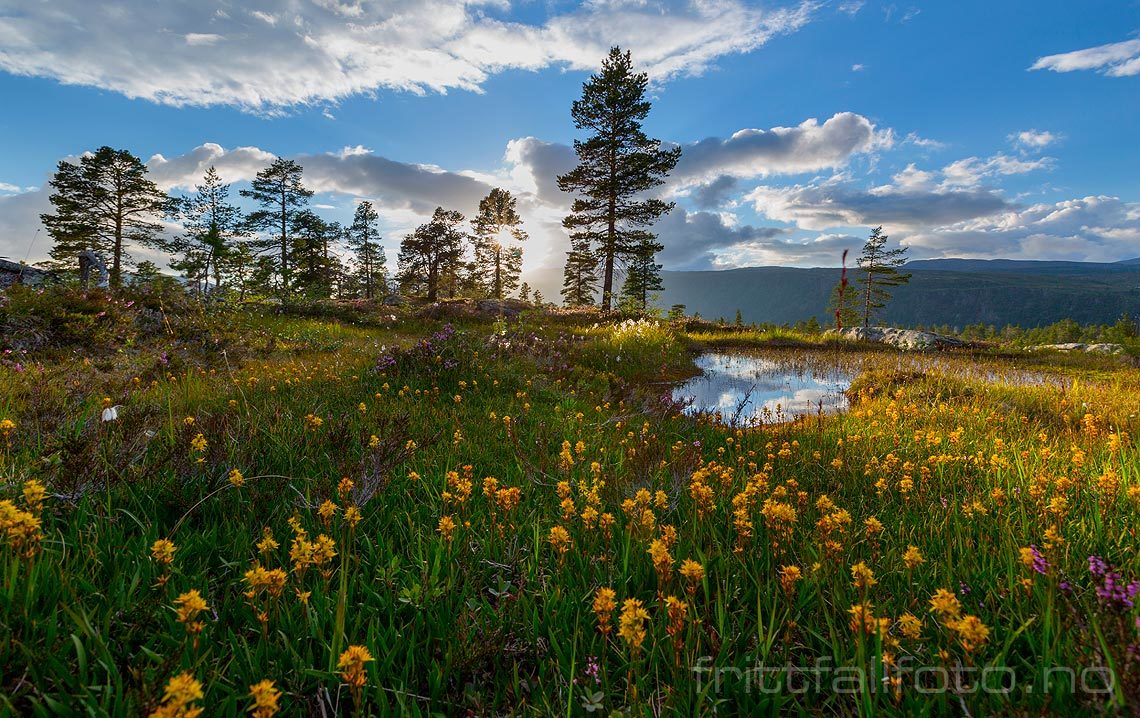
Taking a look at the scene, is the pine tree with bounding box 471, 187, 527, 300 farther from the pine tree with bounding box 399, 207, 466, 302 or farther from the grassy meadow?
the grassy meadow

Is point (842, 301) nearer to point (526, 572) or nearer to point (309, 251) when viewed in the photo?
point (526, 572)

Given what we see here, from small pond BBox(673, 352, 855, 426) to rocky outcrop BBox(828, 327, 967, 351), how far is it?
332 inches

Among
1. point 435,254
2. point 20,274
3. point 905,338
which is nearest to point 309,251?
point 435,254

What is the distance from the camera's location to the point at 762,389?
886 centimetres

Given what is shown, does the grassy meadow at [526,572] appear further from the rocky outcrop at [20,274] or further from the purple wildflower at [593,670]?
the rocky outcrop at [20,274]

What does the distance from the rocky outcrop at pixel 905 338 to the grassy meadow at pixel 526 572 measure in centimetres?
1563

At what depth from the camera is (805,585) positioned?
73.7 inches

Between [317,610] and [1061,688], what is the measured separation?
2.25m

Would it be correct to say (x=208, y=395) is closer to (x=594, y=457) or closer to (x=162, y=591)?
(x=162, y=591)

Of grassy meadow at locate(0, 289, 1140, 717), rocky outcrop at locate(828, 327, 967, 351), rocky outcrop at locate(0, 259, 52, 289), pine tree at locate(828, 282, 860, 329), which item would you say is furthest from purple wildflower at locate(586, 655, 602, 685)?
pine tree at locate(828, 282, 860, 329)

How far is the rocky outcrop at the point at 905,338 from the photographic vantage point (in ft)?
58.3

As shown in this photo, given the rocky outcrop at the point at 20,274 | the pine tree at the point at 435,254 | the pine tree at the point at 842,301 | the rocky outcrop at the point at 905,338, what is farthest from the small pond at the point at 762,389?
the pine tree at the point at 435,254

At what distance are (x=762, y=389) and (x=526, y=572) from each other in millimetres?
7899

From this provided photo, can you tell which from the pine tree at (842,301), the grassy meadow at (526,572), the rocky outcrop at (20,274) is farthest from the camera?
the pine tree at (842,301)
